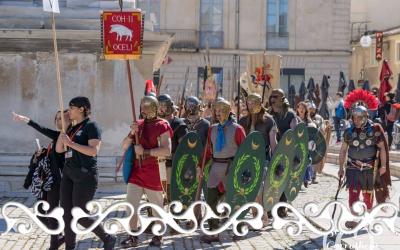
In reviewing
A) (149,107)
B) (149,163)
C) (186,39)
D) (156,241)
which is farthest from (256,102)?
(186,39)

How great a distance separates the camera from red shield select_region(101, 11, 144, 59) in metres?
13.3

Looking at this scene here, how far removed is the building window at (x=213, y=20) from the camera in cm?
4088

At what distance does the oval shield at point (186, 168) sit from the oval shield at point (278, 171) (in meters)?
0.84

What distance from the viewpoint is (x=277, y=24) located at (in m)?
41.1

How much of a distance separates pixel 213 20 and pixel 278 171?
103 ft

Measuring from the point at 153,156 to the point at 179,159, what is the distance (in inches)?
37.1

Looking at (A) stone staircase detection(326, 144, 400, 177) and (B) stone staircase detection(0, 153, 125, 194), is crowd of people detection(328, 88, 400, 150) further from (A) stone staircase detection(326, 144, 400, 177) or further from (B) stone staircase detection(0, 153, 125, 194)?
(B) stone staircase detection(0, 153, 125, 194)

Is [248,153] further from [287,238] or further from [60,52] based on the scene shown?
[60,52]

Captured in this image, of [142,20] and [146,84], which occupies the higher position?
[142,20]

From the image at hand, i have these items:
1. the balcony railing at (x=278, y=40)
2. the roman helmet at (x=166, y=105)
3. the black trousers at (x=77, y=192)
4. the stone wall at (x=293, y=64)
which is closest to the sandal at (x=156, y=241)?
the black trousers at (x=77, y=192)

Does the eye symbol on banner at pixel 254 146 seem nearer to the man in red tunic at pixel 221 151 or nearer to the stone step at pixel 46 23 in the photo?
the man in red tunic at pixel 221 151

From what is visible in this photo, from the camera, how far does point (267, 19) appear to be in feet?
135

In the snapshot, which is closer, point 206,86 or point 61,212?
point 61,212

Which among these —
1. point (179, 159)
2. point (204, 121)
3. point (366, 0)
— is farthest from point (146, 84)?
point (366, 0)
